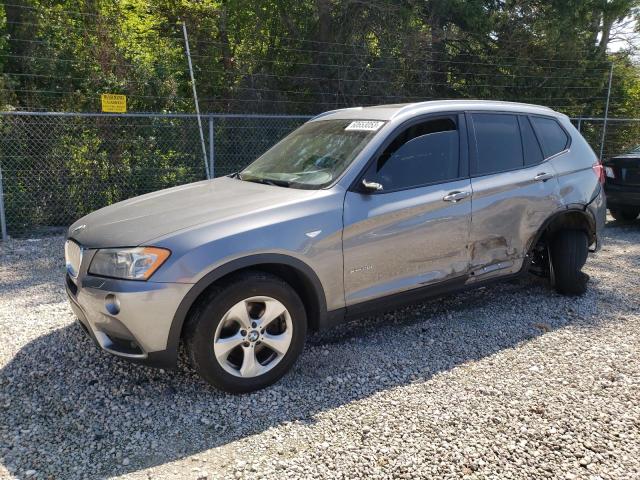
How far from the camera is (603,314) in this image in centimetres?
475

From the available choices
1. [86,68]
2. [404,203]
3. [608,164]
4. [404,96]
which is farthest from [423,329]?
[404,96]

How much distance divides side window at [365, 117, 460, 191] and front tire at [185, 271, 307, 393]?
43.3 inches

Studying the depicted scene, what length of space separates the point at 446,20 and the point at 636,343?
9479 mm

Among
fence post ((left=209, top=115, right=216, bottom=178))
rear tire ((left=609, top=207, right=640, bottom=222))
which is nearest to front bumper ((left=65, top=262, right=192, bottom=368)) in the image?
fence post ((left=209, top=115, right=216, bottom=178))

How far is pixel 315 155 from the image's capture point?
4.12 metres

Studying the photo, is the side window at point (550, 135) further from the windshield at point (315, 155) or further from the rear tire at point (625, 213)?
the rear tire at point (625, 213)

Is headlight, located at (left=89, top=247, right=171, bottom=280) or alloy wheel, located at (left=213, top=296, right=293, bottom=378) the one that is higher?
headlight, located at (left=89, top=247, right=171, bottom=280)

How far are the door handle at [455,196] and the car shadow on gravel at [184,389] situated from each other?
1067 millimetres

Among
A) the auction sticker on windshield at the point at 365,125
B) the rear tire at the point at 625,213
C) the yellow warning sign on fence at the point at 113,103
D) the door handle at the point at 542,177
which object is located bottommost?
the rear tire at the point at 625,213

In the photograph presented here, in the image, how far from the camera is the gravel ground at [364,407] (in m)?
2.74

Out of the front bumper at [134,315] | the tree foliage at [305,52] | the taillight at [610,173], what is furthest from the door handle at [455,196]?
the tree foliage at [305,52]

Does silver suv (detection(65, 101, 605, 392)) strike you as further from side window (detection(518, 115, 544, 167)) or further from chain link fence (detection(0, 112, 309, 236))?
chain link fence (detection(0, 112, 309, 236))

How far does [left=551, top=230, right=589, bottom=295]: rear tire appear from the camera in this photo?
195 inches

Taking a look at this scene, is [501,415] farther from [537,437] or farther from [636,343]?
[636,343]
